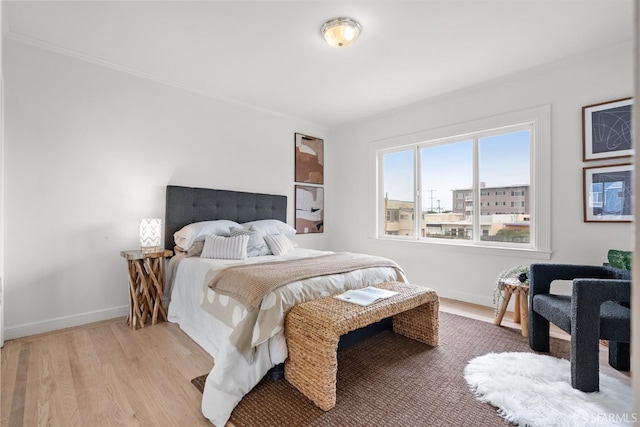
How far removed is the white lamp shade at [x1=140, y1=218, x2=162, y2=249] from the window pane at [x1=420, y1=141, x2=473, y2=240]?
3154mm

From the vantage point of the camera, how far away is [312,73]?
3.18 m

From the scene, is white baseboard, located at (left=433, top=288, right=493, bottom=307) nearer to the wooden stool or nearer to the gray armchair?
the wooden stool

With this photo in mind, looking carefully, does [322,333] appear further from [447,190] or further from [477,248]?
[447,190]

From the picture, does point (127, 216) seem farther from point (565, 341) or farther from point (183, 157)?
point (565, 341)

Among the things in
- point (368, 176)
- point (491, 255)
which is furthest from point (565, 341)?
point (368, 176)

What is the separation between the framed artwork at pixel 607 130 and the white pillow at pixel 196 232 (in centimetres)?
357

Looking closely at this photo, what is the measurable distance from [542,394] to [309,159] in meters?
3.86

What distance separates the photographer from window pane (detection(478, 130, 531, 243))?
327cm

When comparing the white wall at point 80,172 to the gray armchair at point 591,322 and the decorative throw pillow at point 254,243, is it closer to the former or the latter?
the decorative throw pillow at point 254,243

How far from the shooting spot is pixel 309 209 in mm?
4820

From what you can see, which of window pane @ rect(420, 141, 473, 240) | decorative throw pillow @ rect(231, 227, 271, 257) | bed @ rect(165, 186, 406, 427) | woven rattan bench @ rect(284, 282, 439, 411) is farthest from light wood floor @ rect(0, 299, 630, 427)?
window pane @ rect(420, 141, 473, 240)

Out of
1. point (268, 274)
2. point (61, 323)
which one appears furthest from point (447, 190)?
point (61, 323)

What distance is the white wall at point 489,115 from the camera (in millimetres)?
2740

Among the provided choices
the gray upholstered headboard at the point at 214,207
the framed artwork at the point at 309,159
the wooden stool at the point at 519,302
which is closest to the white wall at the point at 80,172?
the gray upholstered headboard at the point at 214,207
